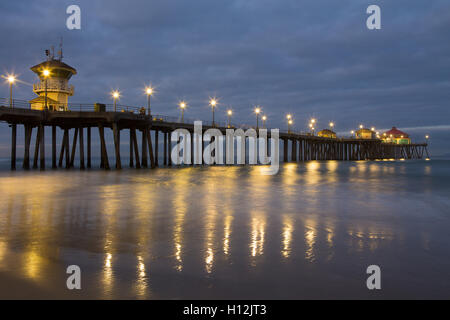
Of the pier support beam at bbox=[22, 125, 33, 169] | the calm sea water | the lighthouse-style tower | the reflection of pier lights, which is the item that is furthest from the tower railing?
the reflection of pier lights

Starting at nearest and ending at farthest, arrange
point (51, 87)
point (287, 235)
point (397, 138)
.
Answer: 1. point (287, 235)
2. point (51, 87)
3. point (397, 138)

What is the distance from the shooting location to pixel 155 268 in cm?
589

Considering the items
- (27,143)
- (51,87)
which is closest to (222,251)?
(27,143)

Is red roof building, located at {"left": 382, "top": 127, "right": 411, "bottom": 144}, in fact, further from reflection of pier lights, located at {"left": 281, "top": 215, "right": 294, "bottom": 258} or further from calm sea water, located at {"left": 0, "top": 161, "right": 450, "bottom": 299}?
calm sea water, located at {"left": 0, "top": 161, "right": 450, "bottom": 299}

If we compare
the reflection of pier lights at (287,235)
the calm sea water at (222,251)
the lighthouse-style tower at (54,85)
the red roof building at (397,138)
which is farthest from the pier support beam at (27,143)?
the red roof building at (397,138)

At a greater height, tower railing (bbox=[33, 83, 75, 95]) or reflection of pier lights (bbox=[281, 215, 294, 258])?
tower railing (bbox=[33, 83, 75, 95])

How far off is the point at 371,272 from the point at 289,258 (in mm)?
1462

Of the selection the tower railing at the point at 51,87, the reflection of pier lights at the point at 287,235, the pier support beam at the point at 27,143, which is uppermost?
the tower railing at the point at 51,87

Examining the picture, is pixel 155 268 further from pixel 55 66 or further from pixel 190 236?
pixel 55 66

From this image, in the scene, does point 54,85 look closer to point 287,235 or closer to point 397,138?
point 287,235

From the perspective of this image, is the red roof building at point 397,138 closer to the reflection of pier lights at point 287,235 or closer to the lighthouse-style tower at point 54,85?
the lighthouse-style tower at point 54,85

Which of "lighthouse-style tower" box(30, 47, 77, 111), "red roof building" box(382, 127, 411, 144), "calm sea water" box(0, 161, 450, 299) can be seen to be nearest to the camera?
"calm sea water" box(0, 161, 450, 299)

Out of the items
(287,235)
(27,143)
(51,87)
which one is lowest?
(287,235)
